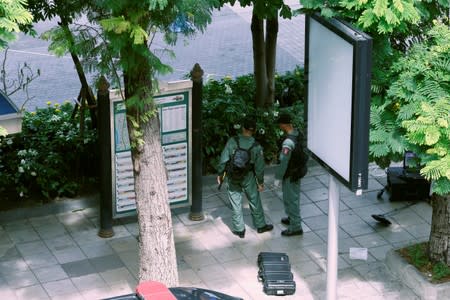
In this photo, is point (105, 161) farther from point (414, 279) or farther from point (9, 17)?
point (9, 17)

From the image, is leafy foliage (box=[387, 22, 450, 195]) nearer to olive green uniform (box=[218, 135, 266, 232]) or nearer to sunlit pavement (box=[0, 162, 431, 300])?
sunlit pavement (box=[0, 162, 431, 300])

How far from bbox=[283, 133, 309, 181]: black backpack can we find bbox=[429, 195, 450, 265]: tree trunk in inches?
71.0

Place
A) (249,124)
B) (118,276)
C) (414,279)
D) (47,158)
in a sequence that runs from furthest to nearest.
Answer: (47,158) < (249,124) < (118,276) < (414,279)

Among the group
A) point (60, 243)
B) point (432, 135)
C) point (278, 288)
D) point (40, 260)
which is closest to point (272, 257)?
point (278, 288)

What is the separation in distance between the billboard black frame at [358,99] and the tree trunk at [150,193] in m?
2.03

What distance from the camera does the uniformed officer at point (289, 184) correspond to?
13312 mm

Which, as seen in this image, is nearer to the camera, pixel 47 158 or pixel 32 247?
pixel 32 247

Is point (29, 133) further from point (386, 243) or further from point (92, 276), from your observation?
point (386, 243)

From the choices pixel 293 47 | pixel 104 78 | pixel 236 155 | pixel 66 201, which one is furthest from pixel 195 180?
pixel 293 47

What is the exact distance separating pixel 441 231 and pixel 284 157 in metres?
2.18

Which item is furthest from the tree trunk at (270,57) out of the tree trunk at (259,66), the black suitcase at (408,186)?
the black suitcase at (408,186)

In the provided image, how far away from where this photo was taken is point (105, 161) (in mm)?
13211

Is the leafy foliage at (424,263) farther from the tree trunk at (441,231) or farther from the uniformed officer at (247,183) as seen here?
the uniformed officer at (247,183)

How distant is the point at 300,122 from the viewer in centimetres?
1562
